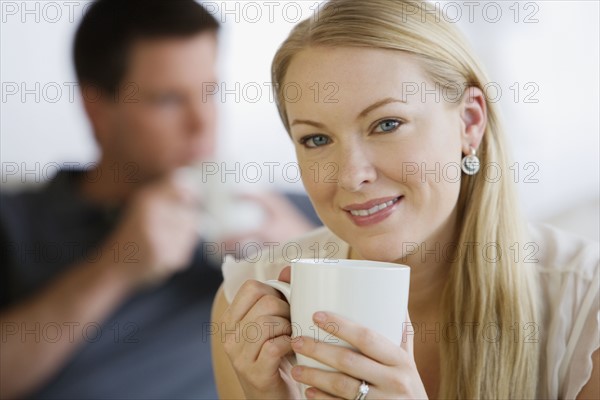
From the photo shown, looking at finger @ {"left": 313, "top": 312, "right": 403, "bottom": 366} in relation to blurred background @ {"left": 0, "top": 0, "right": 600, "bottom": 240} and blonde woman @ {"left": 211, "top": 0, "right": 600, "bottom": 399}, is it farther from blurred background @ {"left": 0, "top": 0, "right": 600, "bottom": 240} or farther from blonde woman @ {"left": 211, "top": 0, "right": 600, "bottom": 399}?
blurred background @ {"left": 0, "top": 0, "right": 600, "bottom": 240}

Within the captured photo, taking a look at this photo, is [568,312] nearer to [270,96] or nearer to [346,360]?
[346,360]

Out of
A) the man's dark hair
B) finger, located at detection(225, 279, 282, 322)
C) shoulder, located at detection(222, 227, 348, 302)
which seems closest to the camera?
finger, located at detection(225, 279, 282, 322)

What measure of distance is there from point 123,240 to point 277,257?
32 centimetres

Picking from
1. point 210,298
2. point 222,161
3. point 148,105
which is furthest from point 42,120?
point 210,298

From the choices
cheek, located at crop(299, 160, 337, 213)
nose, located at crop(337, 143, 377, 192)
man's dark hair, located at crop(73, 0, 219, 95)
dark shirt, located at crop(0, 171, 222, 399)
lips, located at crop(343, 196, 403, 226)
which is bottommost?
dark shirt, located at crop(0, 171, 222, 399)

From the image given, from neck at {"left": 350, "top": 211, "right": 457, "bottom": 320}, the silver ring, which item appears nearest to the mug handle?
the silver ring

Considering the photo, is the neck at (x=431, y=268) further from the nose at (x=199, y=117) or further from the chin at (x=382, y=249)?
the nose at (x=199, y=117)

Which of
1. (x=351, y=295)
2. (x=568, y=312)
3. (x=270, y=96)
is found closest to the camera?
(x=351, y=295)

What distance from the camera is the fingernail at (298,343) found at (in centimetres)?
77

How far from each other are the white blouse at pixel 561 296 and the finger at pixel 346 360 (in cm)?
28

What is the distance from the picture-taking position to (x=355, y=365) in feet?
2.43

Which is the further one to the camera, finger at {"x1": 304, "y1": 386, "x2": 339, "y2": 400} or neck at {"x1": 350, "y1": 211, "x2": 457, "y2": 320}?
neck at {"x1": 350, "y1": 211, "x2": 457, "y2": 320}

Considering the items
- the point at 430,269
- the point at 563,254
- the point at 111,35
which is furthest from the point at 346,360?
the point at 111,35

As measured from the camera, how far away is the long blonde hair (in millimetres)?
1042
